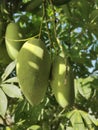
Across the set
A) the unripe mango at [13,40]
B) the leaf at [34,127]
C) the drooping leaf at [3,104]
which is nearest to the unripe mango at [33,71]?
the unripe mango at [13,40]

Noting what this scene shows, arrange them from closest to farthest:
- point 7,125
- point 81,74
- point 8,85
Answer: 1. point 8,85
2. point 7,125
3. point 81,74

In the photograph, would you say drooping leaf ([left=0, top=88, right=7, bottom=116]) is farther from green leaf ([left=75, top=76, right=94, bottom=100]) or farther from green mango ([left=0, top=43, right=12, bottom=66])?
green leaf ([left=75, top=76, right=94, bottom=100])

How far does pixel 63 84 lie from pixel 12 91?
38 cm

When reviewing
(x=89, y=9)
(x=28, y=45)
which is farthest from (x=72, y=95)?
(x=89, y=9)

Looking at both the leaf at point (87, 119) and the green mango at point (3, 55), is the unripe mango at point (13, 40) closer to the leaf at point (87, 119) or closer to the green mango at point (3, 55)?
the green mango at point (3, 55)

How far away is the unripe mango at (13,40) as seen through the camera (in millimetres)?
1575

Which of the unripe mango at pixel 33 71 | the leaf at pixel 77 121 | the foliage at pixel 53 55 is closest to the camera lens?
the unripe mango at pixel 33 71

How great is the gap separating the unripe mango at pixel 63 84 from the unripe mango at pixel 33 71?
0.11ft

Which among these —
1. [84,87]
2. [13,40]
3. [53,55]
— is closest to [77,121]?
[84,87]

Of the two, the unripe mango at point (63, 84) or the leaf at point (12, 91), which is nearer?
the unripe mango at point (63, 84)

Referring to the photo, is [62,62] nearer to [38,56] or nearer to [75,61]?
[38,56]

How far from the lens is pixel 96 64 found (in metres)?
2.46

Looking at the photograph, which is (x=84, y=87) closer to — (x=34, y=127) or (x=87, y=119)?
(x=87, y=119)

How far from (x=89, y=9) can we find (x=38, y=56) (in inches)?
27.7
